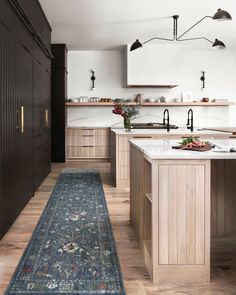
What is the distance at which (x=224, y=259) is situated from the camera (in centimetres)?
278

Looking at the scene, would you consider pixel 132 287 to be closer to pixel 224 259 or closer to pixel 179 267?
pixel 179 267

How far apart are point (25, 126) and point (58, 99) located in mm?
4433

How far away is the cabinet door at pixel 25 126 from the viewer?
4.09 m

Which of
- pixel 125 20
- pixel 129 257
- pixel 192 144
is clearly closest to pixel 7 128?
pixel 129 257

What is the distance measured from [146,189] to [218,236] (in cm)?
66

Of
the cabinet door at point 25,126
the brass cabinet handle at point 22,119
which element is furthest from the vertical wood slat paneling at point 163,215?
the brass cabinet handle at point 22,119

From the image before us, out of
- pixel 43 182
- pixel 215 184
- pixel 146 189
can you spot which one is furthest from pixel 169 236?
pixel 43 182

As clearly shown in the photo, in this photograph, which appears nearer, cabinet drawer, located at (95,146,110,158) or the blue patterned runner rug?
the blue patterned runner rug

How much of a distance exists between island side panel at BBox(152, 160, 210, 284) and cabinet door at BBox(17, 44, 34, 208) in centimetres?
211

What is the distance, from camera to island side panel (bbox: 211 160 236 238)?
9.51 ft

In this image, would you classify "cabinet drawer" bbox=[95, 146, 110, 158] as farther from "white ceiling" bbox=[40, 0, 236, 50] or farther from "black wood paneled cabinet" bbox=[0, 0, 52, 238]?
"black wood paneled cabinet" bbox=[0, 0, 52, 238]

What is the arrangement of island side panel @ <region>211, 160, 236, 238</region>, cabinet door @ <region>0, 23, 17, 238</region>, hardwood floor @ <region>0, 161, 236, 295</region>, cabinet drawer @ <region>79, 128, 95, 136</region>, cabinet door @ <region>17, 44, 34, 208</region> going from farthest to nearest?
cabinet drawer @ <region>79, 128, 95, 136</region>
cabinet door @ <region>17, 44, 34, 208</region>
cabinet door @ <region>0, 23, 17, 238</region>
island side panel @ <region>211, 160, 236, 238</region>
hardwood floor @ <region>0, 161, 236, 295</region>

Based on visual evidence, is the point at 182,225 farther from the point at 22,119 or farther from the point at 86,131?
the point at 86,131

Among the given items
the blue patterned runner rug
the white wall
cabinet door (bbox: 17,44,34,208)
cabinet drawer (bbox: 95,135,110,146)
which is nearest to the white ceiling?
the white wall
